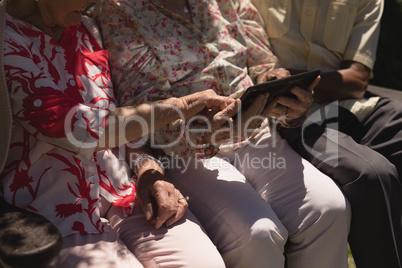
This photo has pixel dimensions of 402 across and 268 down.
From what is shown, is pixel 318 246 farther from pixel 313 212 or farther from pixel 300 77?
pixel 300 77

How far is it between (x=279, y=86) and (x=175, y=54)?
2.33 ft

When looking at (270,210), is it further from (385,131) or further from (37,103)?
(37,103)

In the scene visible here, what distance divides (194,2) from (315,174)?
1350mm

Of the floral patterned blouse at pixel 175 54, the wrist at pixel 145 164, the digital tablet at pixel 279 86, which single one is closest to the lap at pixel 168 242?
the wrist at pixel 145 164

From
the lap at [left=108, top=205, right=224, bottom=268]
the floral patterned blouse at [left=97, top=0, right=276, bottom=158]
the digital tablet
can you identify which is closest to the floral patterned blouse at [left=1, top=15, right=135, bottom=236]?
the lap at [left=108, top=205, right=224, bottom=268]

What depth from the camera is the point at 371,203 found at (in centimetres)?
261

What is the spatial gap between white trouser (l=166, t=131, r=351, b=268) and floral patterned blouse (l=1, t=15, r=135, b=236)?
450mm

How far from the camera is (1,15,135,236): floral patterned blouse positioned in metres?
2.04

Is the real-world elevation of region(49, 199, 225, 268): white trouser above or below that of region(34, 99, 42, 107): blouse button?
below

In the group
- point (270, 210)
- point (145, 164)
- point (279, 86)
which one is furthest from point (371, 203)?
point (145, 164)

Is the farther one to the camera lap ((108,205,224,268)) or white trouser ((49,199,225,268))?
lap ((108,205,224,268))

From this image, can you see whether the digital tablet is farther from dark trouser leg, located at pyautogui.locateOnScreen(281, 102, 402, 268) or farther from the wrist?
the wrist

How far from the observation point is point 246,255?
2365mm

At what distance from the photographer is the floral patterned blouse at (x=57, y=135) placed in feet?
6.70
